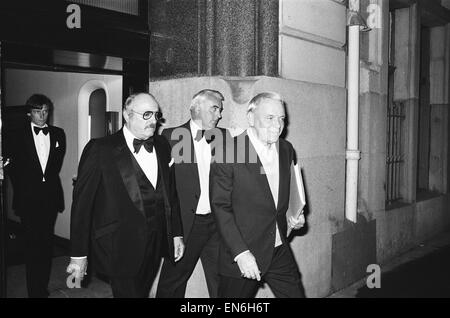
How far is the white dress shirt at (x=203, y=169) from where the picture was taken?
4.17m

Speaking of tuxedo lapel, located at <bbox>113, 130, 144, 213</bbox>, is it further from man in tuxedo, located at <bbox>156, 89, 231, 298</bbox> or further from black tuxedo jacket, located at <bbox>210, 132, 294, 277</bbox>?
man in tuxedo, located at <bbox>156, 89, 231, 298</bbox>

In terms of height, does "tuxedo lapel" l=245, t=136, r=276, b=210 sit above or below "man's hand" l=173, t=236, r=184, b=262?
above

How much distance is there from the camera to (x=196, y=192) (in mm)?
4195

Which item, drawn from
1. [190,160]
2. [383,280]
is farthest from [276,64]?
[383,280]

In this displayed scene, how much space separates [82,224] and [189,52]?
7.84 ft

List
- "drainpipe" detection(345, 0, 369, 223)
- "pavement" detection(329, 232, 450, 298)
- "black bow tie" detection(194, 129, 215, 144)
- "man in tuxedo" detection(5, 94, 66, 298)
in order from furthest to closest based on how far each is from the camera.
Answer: "drainpipe" detection(345, 0, 369, 223), "pavement" detection(329, 232, 450, 298), "man in tuxedo" detection(5, 94, 66, 298), "black bow tie" detection(194, 129, 215, 144)

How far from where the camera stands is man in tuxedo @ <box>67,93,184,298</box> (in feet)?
10.8

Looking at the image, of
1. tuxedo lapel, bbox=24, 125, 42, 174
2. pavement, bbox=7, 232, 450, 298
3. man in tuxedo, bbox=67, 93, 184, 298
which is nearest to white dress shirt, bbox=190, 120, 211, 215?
man in tuxedo, bbox=67, 93, 184, 298

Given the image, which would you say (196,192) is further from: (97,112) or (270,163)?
(97,112)

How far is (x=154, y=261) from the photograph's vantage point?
3.49m

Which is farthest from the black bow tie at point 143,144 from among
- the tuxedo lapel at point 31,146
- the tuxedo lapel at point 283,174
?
the tuxedo lapel at point 31,146

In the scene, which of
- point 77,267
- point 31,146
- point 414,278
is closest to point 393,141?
point 414,278

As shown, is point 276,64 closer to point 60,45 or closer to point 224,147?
point 224,147

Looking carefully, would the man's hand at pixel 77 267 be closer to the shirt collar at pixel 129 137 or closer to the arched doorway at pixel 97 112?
the shirt collar at pixel 129 137
